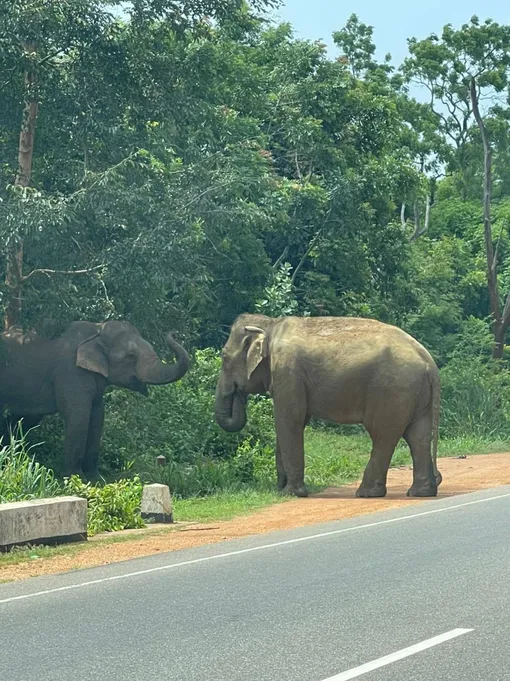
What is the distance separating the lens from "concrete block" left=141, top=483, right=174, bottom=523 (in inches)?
573

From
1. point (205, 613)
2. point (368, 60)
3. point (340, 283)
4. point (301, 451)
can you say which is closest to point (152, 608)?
point (205, 613)

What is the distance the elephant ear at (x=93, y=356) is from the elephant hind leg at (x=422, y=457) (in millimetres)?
4481

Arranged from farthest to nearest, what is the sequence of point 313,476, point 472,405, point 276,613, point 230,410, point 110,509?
point 472,405 → point 313,476 → point 230,410 → point 110,509 → point 276,613

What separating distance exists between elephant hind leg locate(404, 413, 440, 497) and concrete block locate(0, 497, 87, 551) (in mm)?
6114

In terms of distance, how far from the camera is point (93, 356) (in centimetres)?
1853

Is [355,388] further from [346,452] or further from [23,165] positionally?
[346,452]

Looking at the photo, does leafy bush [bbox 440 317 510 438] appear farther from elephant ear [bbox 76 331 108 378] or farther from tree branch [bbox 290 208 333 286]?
elephant ear [bbox 76 331 108 378]

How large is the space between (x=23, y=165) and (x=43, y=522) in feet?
25.0

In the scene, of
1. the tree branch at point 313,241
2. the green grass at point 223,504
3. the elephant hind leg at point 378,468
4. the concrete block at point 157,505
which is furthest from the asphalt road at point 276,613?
the tree branch at point 313,241

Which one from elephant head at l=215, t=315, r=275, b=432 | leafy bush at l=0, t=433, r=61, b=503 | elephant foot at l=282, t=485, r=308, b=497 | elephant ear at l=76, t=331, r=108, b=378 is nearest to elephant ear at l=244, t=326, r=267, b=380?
elephant head at l=215, t=315, r=275, b=432

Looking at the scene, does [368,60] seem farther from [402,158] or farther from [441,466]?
[441,466]

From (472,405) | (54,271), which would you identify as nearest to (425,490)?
(54,271)

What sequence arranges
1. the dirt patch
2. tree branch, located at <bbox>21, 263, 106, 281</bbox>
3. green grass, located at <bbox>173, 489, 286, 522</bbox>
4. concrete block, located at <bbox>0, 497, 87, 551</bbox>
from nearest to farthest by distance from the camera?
1. the dirt patch
2. concrete block, located at <bbox>0, 497, 87, 551</bbox>
3. green grass, located at <bbox>173, 489, 286, 522</bbox>
4. tree branch, located at <bbox>21, 263, 106, 281</bbox>

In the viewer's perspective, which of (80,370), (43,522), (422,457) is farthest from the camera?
(80,370)
